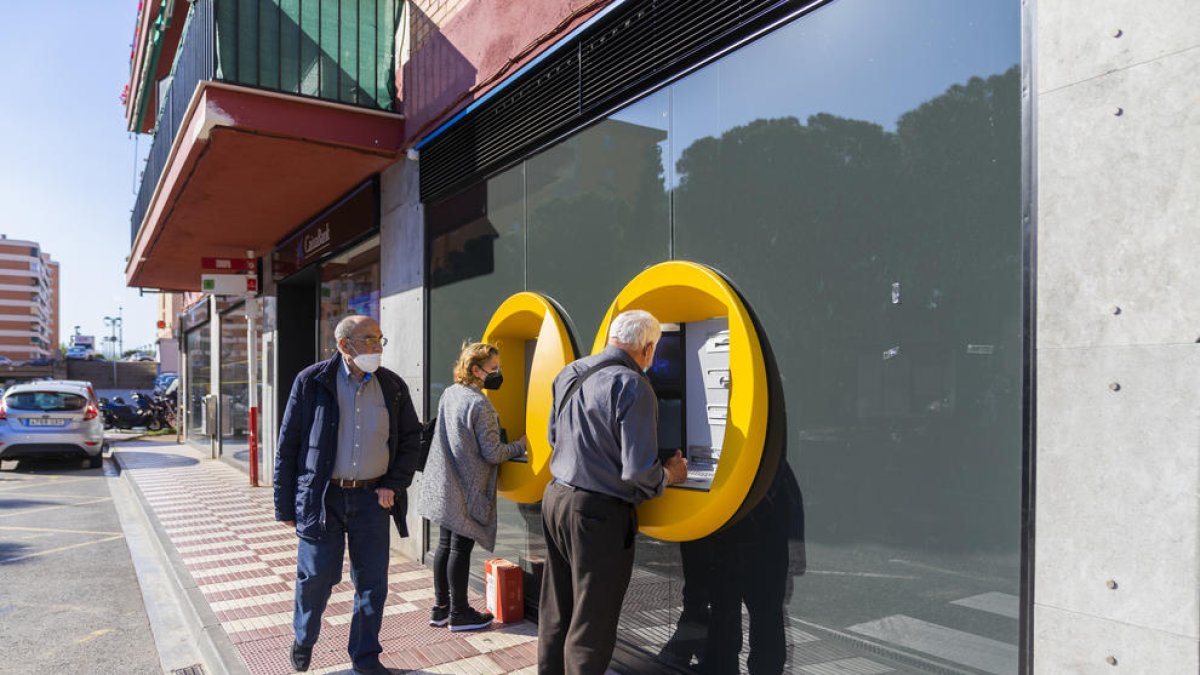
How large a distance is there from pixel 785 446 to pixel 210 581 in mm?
4809

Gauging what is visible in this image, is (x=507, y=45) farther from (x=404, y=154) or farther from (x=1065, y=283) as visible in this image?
(x=1065, y=283)

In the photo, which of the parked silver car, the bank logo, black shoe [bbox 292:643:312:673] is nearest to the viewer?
black shoe [bbox 292:643:312:673]

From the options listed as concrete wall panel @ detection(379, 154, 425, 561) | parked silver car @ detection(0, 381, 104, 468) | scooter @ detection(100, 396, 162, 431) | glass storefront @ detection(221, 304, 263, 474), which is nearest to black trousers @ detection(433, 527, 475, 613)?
concrete wall panel @ detection(379, 154, 425, 561)

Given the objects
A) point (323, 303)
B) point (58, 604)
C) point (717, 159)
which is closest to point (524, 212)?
point (717, 159)

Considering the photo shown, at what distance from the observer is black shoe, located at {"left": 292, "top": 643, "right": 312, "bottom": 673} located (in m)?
3.94

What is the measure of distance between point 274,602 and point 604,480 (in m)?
3.41

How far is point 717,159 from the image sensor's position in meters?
3.62

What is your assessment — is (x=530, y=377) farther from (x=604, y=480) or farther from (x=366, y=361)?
(x=604, y=480)

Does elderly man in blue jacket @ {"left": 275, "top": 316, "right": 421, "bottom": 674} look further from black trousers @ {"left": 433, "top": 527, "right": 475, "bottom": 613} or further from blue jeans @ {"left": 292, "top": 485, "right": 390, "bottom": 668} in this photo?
black trousers @ {"left": 433, "top": 527, "right": 475, "bottom": 613}

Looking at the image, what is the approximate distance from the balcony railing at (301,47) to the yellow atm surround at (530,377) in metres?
2.68

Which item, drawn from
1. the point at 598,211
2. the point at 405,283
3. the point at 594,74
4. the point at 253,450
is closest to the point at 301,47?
the point at 405,283

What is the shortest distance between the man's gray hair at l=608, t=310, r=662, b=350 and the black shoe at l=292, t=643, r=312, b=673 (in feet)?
7.44

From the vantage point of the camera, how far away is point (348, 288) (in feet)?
28.1

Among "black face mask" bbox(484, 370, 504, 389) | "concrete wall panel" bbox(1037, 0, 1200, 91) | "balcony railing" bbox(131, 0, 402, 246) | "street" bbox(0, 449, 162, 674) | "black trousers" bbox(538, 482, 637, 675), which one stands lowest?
"street" bbox(0, 449, 162, 674)
